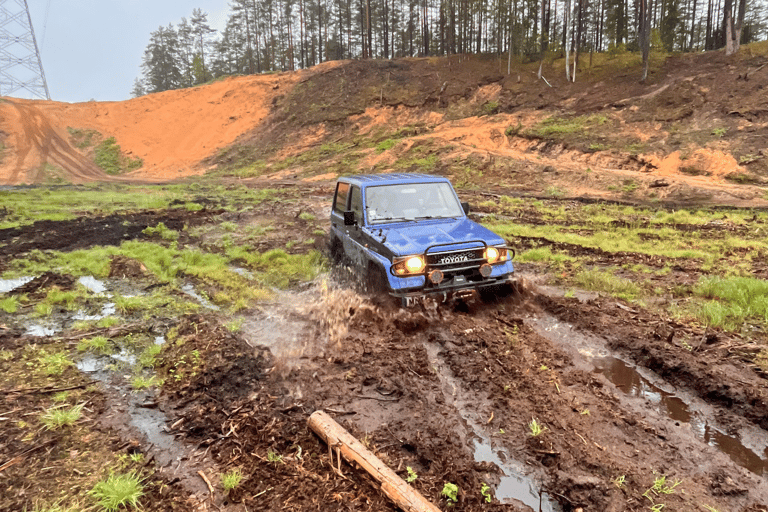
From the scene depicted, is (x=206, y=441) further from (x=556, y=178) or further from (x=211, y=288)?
(x=556, y=178)

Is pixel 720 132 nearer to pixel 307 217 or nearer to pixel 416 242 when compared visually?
pixel 307 217

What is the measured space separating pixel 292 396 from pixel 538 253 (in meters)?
7.16

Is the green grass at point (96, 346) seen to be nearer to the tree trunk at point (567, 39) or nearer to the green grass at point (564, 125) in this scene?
the green grass at point (564, 125)

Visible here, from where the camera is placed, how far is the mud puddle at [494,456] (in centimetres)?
311

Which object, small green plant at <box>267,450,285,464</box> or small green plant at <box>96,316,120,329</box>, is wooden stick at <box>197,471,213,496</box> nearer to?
small green plant at <box>267,450,285,464</box>

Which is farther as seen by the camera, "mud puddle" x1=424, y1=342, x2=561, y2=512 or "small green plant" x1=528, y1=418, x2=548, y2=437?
"small green plant" x1=528, y1=418, x2=548, y2=437

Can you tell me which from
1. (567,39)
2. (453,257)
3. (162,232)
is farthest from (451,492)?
(567,39)

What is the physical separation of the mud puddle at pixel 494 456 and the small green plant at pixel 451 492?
12.5 inches

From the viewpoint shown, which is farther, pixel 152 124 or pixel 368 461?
pixel 152 124

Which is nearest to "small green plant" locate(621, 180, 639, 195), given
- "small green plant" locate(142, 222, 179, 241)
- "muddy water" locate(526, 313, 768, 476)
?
"muddy water" locate(526, 313, 768, 476)

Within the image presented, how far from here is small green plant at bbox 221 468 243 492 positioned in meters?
3.17

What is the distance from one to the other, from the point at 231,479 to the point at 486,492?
1877mm

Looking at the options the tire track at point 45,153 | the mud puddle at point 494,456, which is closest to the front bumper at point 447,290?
the mud puddle at point 494,456

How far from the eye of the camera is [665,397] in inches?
175
